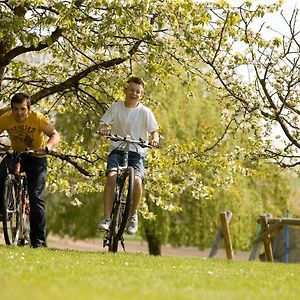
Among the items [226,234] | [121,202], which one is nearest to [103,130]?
[121,202]

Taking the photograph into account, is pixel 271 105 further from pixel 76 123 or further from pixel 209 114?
pixel 209 114

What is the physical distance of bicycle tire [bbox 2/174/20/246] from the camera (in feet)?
33.7

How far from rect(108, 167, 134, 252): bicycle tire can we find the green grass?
1.54 metres

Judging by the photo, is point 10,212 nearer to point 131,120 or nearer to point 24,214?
point 24,214

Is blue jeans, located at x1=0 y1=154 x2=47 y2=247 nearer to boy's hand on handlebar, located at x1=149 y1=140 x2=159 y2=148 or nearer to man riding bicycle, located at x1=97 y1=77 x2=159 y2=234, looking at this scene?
man riding bicycle, located at x1=97 y1=77 x2=159 y2=234

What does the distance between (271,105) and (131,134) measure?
14.1 ft

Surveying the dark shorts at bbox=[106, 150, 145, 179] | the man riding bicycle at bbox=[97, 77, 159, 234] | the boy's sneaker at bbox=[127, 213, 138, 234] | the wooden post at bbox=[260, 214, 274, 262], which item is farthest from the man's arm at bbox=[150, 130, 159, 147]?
the wooden post at bbox=[260, 214, 274, 262]

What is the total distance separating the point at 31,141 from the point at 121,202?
4.15 ft

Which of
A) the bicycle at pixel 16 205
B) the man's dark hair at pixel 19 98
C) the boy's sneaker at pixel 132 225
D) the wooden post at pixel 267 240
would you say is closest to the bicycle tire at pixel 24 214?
the bicycle at pixel 16 205

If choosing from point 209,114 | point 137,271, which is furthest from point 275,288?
point 209,114

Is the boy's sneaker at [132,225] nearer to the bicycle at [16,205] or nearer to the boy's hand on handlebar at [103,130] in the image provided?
the boy's hand on handlebar at [103,130]

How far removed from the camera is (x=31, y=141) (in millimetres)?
10461

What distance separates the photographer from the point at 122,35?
46.8 ft

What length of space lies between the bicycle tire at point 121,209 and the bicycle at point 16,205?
103 centimetres
